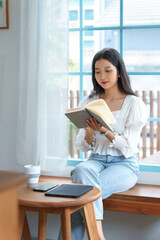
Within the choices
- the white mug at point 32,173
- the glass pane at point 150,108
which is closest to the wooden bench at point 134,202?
the white mug at point 32,173

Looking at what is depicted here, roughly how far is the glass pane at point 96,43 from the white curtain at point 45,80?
0.69 ft

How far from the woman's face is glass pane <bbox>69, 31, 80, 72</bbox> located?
1.31ft

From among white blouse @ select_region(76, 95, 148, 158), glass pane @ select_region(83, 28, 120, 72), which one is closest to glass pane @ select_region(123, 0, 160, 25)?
glass pane @ select_region(83, 28, 120, 72)

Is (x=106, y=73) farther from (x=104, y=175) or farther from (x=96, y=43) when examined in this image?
(x=104, y=175)

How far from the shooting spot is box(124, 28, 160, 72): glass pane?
2.58 meters

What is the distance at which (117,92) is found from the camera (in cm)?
245

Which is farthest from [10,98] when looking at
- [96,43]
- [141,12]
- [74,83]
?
[141,12]

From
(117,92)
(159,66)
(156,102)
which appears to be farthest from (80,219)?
(159,66)

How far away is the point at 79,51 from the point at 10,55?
57 centimetres

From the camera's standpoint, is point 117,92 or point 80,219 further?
point 117,92

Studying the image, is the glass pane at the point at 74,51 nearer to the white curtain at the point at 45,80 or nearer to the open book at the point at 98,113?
the white curtain at the point at 45,80

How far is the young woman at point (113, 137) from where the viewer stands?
7.01 ft

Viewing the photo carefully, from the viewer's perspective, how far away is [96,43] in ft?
8.80

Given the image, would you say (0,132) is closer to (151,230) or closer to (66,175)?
(66,175)
